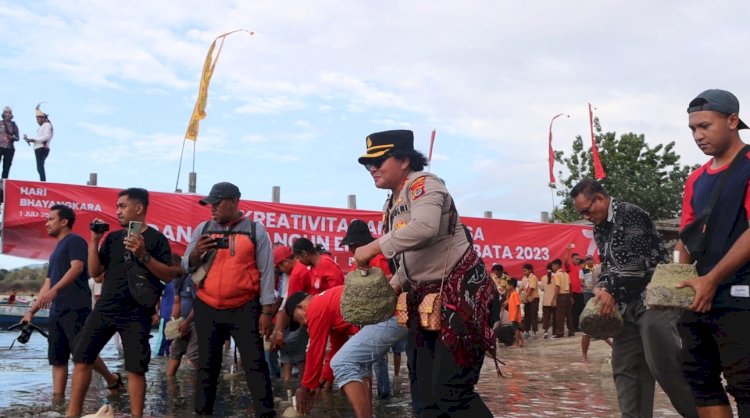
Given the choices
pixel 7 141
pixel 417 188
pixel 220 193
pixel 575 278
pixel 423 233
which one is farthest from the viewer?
pixel 575 278

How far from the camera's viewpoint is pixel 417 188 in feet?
13.7

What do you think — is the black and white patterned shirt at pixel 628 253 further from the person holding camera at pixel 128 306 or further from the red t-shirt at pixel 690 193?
the person holding camera at pixel 128 306

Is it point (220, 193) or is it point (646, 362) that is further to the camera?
point (220, 193)

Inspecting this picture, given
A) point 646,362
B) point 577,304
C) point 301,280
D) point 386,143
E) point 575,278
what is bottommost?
point 646,362

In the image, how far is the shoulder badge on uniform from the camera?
413 cm

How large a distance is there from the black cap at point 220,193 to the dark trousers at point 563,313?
13600 mm

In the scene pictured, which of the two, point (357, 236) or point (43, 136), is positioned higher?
point (43, 136)

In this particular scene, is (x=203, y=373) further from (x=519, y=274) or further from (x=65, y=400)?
(x=519, y=274)

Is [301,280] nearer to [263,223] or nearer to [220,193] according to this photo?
[220,193]

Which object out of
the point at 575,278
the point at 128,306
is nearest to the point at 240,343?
the point at 128,306

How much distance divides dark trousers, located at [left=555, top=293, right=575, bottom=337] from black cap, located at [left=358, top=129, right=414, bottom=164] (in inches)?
590

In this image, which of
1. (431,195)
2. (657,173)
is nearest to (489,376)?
(431,195)

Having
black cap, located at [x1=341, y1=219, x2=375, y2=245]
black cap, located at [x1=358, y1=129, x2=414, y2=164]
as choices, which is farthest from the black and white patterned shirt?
black cap, located at [x1=341, y1=219, x2=375, y2=245]

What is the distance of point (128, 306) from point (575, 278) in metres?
14.4
